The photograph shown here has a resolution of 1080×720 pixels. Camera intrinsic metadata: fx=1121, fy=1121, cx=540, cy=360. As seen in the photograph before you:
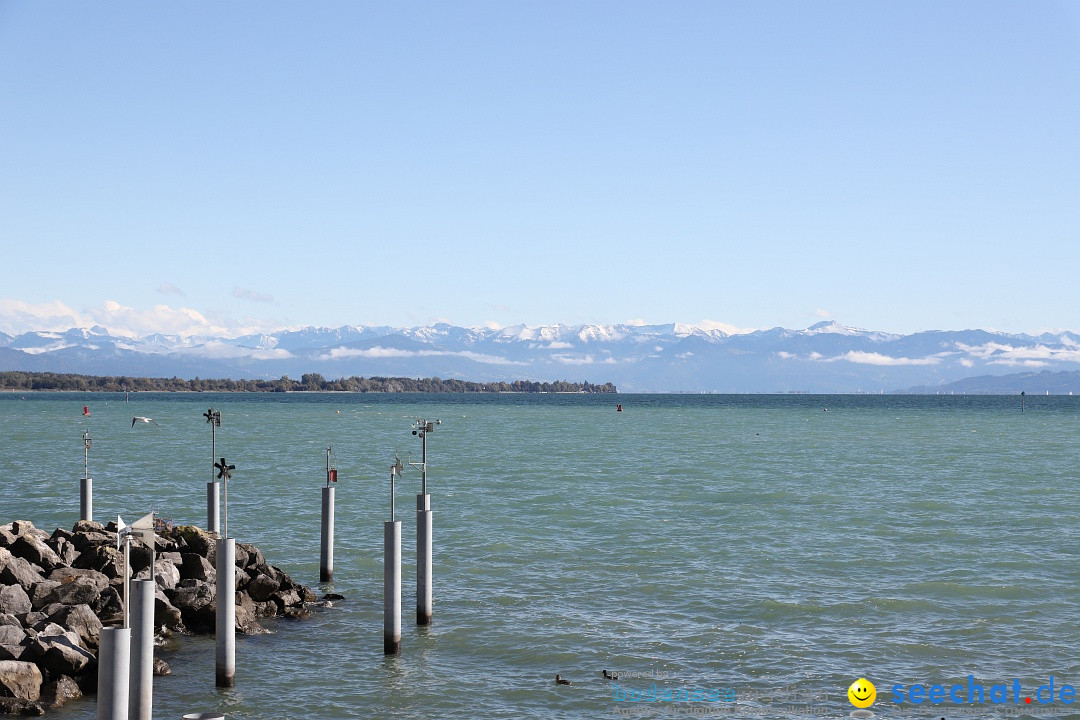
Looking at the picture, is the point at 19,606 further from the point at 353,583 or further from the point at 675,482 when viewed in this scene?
the point at 675,482

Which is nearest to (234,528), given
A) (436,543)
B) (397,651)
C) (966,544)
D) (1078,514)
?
(436,543)

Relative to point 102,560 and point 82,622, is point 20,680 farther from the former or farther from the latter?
point 102,560

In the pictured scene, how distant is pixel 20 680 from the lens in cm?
1878

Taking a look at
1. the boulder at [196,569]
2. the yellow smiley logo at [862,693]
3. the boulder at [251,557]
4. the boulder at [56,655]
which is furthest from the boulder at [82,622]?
the yellow smiley logo at [862,693]

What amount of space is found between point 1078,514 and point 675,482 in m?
20.1

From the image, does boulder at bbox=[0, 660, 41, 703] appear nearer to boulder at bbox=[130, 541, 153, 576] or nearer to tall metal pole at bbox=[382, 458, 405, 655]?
tall metal pole at bbox=[382, 458, 405, 655]

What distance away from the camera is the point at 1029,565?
3278 cm

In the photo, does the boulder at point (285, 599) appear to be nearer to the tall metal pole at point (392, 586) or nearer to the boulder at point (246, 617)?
the boulder at point (246, 617)

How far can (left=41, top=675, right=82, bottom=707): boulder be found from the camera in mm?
18922

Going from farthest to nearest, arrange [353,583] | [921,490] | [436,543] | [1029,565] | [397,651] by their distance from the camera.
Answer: [921,490] → [436,543] → [1029,565] → [353,583] → [397,651]

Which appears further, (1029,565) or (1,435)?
(1,435)

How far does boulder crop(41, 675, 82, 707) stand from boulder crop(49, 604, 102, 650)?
42.8 inches

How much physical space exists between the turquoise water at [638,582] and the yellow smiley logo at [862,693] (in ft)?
0.78

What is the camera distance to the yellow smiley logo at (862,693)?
19.5m
